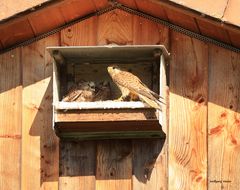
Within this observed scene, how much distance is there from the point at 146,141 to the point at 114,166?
0.63ft

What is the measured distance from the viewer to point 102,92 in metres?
6.39

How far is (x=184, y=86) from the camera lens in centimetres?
634

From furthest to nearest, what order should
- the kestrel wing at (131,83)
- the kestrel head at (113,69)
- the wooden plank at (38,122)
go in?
1. the kestrel head at (113,69)
2. the wooden plank at (38,122)
3. the kestrel wing at (131,83)

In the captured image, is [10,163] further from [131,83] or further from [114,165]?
[131,83]

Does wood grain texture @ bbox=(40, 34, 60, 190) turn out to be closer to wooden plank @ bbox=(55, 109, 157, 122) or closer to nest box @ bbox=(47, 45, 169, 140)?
nest box @ bbox=(47, 45, 169, 140)

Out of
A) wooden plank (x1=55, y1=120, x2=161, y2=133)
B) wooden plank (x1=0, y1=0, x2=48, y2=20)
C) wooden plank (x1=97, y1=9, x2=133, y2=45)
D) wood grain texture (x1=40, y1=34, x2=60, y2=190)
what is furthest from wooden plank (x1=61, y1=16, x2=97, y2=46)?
wooden plank (x1=55, y1=120, x2=161, y2=133)

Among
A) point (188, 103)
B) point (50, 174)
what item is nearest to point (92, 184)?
point (50, 174)

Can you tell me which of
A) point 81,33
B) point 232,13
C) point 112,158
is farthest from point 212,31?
point 112,158

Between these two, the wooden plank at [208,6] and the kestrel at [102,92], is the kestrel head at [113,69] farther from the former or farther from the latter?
the wooden plank at [208,6]

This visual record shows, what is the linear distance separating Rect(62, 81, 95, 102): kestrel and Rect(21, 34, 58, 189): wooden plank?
12cm

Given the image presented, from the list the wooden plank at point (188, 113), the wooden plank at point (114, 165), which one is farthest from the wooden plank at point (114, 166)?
the wooden plank at point (188, 113)

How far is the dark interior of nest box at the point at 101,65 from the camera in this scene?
6.31 metres

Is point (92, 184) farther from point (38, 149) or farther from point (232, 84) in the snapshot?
point (232, 84)

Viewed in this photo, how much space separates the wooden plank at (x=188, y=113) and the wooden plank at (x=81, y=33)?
Answer: 0.39m
